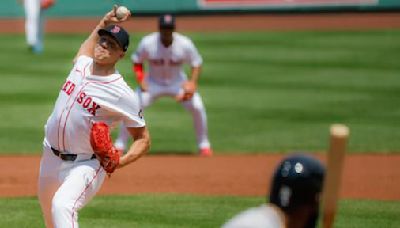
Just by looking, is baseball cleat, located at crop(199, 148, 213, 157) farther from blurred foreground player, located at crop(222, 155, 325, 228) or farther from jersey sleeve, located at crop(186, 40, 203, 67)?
blurred foreground player, located at crop(222, 155, 325, 228)

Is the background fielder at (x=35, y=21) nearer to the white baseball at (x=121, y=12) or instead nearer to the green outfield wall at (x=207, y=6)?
the green outfield wall at (x=207, y=6)

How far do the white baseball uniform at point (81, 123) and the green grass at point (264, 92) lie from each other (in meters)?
6.14

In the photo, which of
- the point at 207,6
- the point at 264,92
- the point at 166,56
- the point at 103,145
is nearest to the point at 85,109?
the point at 103,145

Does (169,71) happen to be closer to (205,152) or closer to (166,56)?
(166,56)

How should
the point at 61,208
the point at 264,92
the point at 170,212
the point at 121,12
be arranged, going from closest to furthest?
the point at 61,208
the point at 121,12
the point at 170,212
the point at 264,92

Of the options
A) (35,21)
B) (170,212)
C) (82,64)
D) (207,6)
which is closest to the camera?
(82,64)

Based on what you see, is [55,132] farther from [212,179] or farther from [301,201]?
[212,179]

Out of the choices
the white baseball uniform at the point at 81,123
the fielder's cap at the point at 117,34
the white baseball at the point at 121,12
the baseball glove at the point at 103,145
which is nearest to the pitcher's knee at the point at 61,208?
the white baseball uniform at the point at 81,123

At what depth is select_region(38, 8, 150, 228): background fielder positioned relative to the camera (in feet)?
22.5

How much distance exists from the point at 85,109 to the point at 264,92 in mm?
11368

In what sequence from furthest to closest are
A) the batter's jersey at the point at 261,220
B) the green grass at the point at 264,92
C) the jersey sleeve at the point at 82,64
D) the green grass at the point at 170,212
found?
the green grass at the point at 264,92
the green grass at the point at 170,212
the jersey sleeve at the point at 82,64
the batter's jersey at the point at 261,220

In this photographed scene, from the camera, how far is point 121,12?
7.32 metres

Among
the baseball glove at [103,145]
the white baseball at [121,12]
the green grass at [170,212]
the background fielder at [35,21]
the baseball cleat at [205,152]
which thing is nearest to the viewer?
the baseball glove at [103,145]

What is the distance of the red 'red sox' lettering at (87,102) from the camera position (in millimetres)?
6883
